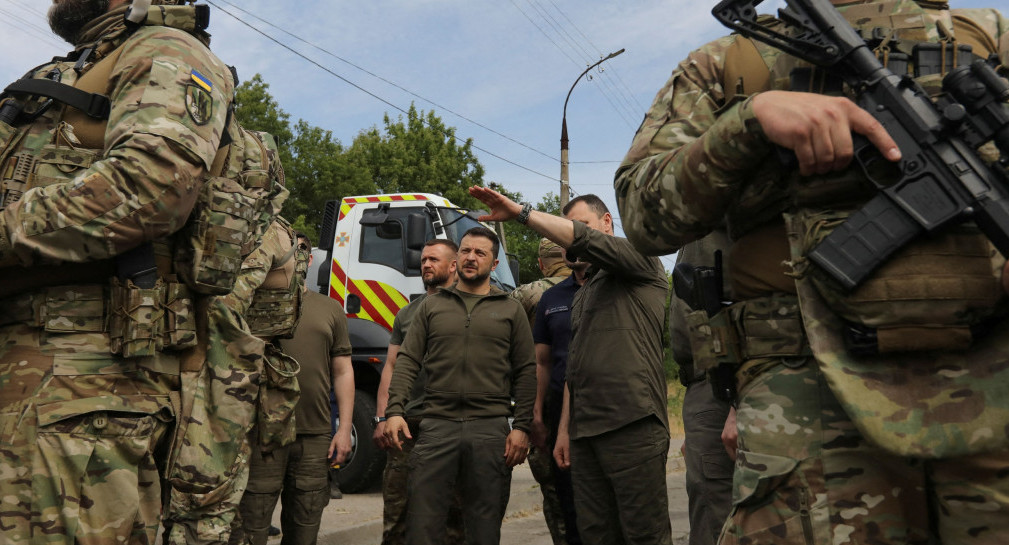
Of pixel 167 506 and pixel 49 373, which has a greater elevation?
pixel 49 373

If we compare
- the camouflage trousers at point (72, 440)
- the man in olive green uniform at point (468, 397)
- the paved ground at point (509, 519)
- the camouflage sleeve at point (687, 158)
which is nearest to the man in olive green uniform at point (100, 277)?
the camouflage trousers at point (72, 440)

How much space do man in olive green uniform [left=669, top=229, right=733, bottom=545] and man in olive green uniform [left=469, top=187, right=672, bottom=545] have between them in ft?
0.63

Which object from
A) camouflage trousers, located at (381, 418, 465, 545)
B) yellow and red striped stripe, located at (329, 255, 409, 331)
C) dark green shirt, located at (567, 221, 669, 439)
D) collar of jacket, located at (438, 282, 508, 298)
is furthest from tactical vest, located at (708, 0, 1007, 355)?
yellow and red striped stripe, located at (329, 255, 409, 331)

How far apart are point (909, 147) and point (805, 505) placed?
0.70 metres

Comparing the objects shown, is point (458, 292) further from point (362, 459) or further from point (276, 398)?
point (362, 459)

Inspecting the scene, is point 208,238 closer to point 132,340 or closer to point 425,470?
point 132,340

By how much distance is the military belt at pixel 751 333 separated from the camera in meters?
1.70

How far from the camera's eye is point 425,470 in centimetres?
462

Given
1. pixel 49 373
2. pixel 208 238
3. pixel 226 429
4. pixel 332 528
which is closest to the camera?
pixel 49 373

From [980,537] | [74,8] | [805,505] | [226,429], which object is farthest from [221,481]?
[980,537]

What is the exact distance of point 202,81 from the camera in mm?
2451

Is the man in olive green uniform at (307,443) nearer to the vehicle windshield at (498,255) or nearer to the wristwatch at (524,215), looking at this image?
the wristwatch at (524,215)

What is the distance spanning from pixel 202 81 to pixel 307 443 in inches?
114

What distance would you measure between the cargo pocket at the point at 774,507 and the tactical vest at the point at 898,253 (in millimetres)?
234
